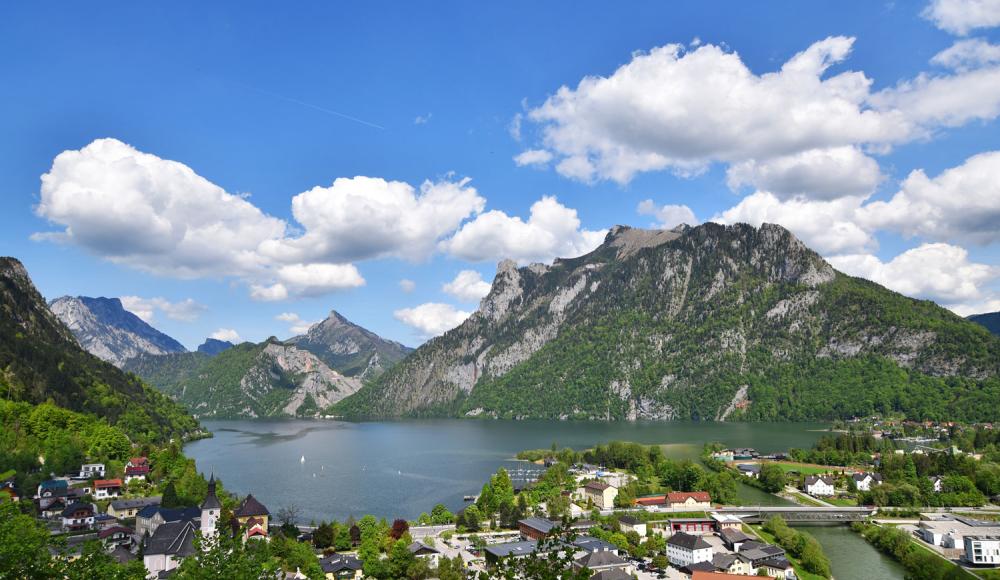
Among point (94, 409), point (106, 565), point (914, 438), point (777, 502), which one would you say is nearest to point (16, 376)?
point (94, 409)

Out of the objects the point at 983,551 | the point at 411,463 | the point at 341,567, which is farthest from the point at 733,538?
the point at 411,463

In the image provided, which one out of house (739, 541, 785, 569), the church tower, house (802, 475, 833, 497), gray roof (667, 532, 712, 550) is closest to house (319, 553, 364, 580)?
the church tower

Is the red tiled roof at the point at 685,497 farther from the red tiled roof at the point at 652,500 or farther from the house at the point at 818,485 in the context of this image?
the house at the point at 818,485

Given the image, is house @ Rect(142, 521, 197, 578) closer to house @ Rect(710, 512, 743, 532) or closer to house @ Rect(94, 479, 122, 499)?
house @ Rect(94, 479, 122, 499)

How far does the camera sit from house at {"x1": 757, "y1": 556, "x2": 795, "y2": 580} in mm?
50219

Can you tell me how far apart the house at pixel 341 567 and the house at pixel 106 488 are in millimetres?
29657

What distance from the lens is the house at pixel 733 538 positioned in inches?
2228

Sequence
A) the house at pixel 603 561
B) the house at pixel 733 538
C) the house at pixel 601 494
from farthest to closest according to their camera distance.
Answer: the house at pixel 601 494 < the house at pixel 733 538 < the house at pixel 603 561

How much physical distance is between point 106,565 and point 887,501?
76021 mm

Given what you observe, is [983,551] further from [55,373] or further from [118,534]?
[55,373]

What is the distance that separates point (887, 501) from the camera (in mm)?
72875

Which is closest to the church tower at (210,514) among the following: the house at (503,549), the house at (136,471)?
the house at (503,549)

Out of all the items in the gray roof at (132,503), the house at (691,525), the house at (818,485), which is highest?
the gray roof at (132,503)

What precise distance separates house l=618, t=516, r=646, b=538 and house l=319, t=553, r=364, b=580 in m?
25.0
